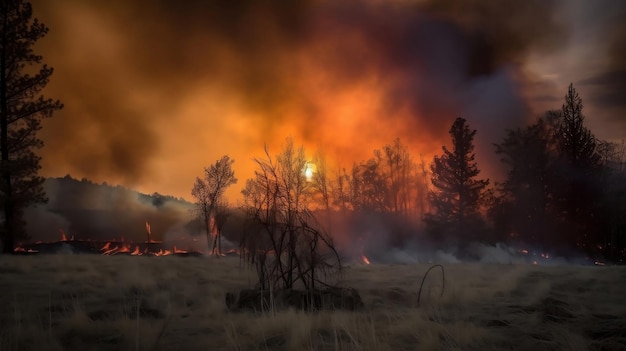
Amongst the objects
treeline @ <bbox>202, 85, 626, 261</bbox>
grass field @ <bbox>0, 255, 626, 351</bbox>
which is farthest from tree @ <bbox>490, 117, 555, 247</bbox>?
grass field @ <bbox>0, 255, 626, 351</bbox>

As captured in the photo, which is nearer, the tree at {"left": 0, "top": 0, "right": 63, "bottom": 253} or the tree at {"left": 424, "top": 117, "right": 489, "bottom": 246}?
the tree at {"left": 0, "top": 0, "right": 63, "bottom": 253}

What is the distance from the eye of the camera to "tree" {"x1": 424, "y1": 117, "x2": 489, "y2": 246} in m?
39.6

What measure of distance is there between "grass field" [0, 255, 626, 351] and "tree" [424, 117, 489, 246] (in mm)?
24294

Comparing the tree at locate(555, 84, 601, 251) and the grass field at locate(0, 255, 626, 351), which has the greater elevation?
the tree at locate(555, 84, 601, 251)

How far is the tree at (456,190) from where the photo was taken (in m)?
39.6

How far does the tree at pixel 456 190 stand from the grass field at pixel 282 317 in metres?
24.3

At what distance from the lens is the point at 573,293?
41.6 ft

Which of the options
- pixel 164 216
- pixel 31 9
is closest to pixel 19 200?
pixel 31 9

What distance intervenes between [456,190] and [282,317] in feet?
118

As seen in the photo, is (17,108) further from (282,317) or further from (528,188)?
(528,188)

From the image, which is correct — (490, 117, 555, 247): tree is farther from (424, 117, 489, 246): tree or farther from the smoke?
the smoke

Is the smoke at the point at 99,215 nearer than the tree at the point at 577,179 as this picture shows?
No

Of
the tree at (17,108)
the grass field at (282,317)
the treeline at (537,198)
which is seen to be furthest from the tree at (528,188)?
the tree at (17,108)

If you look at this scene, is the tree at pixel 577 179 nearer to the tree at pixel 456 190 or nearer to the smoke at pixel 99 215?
the tree at pixel 456 190
